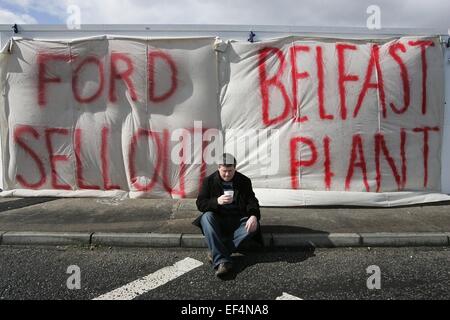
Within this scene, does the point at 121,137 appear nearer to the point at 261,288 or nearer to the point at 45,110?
the point at 45,110

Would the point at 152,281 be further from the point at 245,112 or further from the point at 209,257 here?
the point at 245,112

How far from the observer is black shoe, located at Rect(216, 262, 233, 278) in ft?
13.2

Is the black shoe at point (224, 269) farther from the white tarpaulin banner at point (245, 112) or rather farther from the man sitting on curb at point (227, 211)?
the white tarpaulin banner at point (245, 112)

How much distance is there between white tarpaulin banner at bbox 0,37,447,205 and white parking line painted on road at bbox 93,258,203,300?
2.37 m

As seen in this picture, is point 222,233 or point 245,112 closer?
point 222,233

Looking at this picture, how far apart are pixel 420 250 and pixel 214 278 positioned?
2.65m

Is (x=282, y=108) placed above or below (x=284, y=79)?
below

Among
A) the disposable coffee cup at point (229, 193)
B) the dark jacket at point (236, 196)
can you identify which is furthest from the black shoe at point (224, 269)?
the disposable coffee cup at point (229, 193)

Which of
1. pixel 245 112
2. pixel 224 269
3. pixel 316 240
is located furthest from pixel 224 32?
pixel 224 269

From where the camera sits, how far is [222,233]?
4.50 m

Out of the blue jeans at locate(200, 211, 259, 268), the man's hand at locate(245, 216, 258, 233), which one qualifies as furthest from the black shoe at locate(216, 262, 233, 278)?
the man's hand at locate(245, 216, 258, 233)

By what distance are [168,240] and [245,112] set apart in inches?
104

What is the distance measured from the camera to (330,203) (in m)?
6.36
